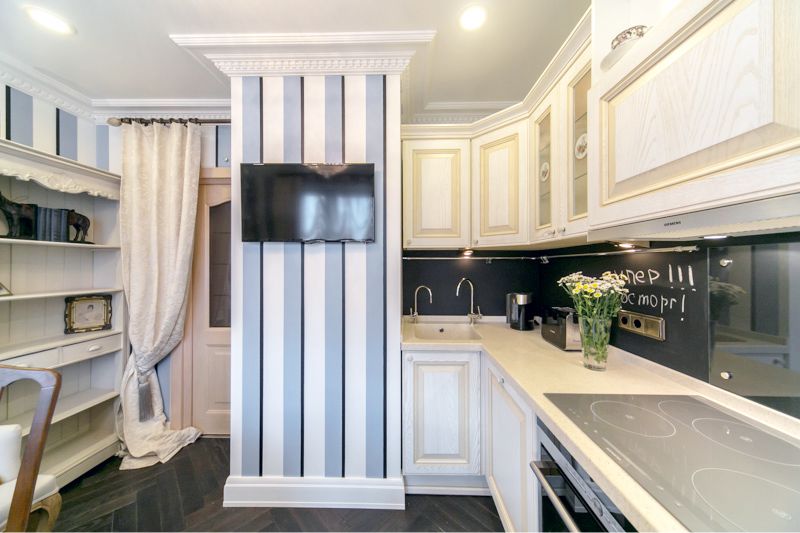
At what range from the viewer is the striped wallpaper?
1.62 meters

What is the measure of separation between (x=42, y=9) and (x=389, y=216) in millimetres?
2100

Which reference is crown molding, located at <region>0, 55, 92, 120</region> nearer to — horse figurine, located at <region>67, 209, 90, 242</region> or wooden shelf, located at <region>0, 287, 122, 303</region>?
horse figurine, located at <region>67, 209, 90, 242</region>

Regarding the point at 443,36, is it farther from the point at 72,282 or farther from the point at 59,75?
the point at 72,282

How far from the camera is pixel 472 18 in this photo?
54.9 inches

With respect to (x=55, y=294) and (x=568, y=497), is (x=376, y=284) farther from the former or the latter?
(x=55, y=294)

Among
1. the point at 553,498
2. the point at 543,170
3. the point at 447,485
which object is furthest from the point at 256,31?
the point at 447,485

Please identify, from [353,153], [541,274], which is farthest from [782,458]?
[353,153]

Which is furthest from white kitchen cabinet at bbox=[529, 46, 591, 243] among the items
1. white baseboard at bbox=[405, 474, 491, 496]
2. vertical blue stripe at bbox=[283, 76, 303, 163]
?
white baseboard at bbox=[405, 474, 491, 496]

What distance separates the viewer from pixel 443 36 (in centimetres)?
151

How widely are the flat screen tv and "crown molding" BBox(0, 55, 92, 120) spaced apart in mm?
1774

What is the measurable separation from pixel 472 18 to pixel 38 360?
10.8 feet

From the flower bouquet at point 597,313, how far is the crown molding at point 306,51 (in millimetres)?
1587

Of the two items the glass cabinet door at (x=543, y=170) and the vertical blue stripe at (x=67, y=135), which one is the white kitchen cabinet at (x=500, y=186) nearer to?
the glass cabinet door at (x=543, y=170)

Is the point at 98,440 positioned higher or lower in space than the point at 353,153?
lower
